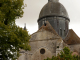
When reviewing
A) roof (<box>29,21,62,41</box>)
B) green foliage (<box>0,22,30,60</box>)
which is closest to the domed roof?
roof (<box>29,21,62,41</box>)

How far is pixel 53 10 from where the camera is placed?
25391mm

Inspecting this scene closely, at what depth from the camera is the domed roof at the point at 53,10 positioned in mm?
25203

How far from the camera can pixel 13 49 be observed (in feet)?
31.6

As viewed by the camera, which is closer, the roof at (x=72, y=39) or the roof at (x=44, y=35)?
the roof at (x=44, y=35)

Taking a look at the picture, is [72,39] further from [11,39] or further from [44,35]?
[11,39]

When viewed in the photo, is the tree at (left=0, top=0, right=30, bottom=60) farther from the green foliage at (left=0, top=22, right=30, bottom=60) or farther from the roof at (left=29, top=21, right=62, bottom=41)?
the roof at (left=29, top=21, right=62, bottom=41)

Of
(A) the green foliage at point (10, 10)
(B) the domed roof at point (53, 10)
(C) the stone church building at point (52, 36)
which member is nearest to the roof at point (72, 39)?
(C) the stone church building at point (52, 36)

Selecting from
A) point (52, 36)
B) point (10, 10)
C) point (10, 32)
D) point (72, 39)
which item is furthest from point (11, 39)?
point (72, 39)

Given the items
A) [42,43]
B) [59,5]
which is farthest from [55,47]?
[59,5]

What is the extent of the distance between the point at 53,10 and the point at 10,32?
17.3m

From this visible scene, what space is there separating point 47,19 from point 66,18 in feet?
12.2

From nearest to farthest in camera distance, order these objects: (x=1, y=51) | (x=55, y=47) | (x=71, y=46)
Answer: (x=1, y=51), (x=55, y=47), (x=71, y=46)

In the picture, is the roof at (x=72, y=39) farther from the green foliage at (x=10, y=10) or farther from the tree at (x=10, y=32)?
the green foliage at (x=10, y=10)

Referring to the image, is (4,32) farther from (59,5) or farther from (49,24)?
(59,5)
